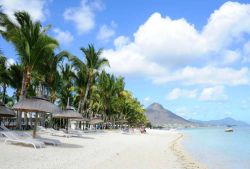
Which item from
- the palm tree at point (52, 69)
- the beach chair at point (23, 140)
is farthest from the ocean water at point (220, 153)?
the palm tree at point (52, 69)

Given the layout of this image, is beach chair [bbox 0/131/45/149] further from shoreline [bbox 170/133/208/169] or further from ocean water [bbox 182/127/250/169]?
ocean water [bbox 182/127/250/169]

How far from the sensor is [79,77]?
38906mm

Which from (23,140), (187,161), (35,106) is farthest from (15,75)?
(187,161)

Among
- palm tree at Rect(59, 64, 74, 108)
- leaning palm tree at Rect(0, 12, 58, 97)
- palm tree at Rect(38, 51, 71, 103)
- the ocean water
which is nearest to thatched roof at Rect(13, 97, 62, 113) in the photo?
leaning palm tree at Rect(0, 12, 58, 97)

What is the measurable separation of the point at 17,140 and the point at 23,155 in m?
2.76

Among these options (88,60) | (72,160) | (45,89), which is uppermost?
(88,60)

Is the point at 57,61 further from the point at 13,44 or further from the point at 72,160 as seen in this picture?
the point at 72,160

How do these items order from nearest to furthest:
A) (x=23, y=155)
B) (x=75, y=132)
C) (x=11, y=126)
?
(x=23, y=155) < (x=75, y=132) < (x=11, y=126)

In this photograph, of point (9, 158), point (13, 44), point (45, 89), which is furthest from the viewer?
point (45, 89)

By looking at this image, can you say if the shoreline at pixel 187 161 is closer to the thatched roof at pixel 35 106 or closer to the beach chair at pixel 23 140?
the beach chair at pixel 23 140

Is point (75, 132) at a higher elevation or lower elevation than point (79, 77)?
lower

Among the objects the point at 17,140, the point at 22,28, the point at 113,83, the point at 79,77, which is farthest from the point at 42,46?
the point at 113,83

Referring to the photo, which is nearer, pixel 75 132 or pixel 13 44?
pixel 13 44

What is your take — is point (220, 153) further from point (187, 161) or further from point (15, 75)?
point (15, 75)
